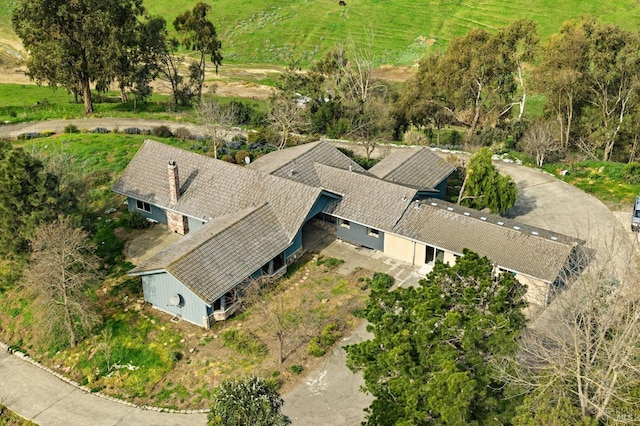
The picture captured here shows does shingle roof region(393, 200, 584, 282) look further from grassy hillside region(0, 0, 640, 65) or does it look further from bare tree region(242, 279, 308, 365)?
grassy hillside region(0, 0, 640, 65)

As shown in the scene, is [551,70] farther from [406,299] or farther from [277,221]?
[406,299]

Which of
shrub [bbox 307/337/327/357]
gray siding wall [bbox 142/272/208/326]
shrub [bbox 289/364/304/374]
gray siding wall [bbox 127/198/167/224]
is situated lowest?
shrub [bbox 289/364/304/374]

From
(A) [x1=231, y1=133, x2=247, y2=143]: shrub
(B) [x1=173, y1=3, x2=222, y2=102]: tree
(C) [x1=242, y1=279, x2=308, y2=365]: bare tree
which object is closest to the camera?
(C) [x1=242, y1=279, x2=308, y2=365]: bare tree

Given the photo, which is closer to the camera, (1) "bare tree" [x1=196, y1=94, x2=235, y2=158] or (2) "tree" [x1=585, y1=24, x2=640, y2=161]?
(2) "tree" [x1=585, y1=24, x2=640, y2=161]

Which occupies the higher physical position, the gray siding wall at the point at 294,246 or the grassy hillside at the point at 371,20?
the grassy hillside at the point at 371,20

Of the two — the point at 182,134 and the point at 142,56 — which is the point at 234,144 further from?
the point at 142,56

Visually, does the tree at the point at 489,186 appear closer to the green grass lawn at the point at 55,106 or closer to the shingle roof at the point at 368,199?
the shingle roof at the point at 368,199

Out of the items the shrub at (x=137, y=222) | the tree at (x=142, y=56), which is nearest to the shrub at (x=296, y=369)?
the shrub at (x=137, y=222)

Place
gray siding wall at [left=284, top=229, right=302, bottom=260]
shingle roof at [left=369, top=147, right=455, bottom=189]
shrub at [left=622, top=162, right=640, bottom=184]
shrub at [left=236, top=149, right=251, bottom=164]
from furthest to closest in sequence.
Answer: shrub at [left=236, top=149, right=251, bottom=164] < shrub at [left=622, top=162, right=640, bottom=184] < shingle roof at [left=369, top=147, right=455, bottom=189] < gray siding wall at [left=284, top=229, right=302, bottom=260]

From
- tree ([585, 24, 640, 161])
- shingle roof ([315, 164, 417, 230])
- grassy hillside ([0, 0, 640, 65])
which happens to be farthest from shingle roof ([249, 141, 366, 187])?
grassy hillside ([0, 0, 640, 65])
